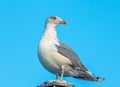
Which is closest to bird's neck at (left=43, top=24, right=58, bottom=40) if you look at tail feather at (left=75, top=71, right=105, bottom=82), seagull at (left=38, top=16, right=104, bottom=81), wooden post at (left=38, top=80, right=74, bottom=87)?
seagull at (left=38, top=16, right=104, bottom=81)

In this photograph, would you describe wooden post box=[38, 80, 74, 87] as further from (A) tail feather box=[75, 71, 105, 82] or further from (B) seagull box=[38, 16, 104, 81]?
(A) tail feather box=[75, 71, 105, 82]

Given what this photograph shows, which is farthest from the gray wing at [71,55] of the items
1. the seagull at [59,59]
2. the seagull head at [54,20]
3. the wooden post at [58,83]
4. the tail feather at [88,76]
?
the wooden post at [58,83]

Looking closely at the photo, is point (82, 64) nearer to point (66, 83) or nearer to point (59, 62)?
point (59, 62)

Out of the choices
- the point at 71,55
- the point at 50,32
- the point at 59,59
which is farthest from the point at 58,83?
the point at 50,32

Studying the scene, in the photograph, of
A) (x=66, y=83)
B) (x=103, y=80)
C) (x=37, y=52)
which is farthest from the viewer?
(x=37, y=52)

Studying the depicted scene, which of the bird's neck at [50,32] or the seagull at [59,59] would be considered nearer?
the seagull at [59,59]

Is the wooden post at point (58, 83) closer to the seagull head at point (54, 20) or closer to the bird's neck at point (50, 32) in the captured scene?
the bird's neck at point (50, 32)

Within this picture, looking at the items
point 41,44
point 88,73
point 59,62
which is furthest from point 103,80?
point 41,44

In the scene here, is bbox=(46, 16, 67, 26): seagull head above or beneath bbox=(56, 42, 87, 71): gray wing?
above

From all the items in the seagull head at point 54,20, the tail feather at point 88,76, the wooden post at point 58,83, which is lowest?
the wooden post at point 58,83
